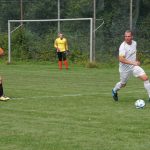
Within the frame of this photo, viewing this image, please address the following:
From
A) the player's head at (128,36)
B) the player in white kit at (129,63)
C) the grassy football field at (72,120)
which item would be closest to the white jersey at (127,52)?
the player in white kit at (129,63)

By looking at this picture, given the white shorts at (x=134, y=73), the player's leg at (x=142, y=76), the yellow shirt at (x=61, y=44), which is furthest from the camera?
the yellow shirt at (x=61, y=44)

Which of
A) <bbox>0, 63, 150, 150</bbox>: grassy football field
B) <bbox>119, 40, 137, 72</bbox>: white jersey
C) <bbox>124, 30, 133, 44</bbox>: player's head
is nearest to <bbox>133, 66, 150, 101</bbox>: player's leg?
<bbox>119, 40, 137, 72</bbox>: white jersey

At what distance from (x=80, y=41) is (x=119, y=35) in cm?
266

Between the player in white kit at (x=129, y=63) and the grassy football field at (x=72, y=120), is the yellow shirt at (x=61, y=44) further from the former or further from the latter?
the player in white kit at (x=129, y=63)

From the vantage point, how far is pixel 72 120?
1161 cm

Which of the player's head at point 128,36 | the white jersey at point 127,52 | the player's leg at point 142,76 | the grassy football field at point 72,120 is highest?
the player's head at point 128,36

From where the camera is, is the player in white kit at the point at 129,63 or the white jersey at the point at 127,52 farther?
the white jersey at the point at 127,52

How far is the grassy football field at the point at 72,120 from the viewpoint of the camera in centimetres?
922

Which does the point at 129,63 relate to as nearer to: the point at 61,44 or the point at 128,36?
the point at 128,36

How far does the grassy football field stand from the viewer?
922 centimetres

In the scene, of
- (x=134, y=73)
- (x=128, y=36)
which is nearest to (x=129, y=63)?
(x=134, y=73)

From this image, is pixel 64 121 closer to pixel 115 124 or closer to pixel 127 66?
pixel 115 124

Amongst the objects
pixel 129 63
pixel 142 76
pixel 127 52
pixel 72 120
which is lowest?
pixel 72 120

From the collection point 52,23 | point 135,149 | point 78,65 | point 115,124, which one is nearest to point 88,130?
point 115,124
